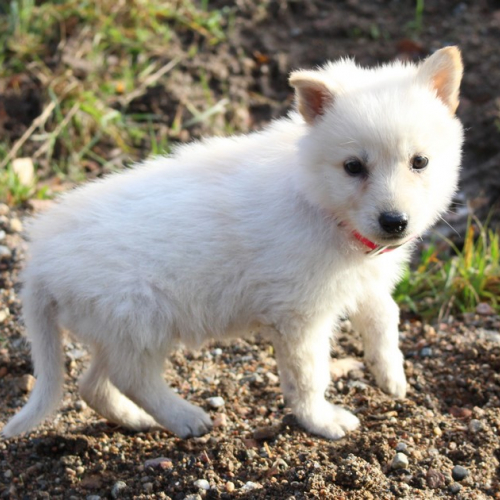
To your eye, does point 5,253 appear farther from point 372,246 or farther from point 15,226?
point 372,246

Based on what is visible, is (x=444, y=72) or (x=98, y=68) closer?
(x=444, y=72)

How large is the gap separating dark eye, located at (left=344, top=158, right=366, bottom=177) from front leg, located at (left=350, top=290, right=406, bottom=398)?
0.80m

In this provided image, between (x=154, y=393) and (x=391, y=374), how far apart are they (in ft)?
4.26

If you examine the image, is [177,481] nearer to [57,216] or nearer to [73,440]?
[73,440]

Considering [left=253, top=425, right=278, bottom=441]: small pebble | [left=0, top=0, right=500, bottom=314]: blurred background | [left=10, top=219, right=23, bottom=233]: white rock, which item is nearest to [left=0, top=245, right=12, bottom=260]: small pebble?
[left=10, top=219, right=23, bottom=233]: white rock

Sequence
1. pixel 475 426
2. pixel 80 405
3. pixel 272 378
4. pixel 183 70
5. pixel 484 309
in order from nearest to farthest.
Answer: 1. pixel 475 426
2. pixel 80 405
3. pixel 272 378
4. pixel 484 309
5. pixel 183 70

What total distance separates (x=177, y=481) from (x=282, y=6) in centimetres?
544

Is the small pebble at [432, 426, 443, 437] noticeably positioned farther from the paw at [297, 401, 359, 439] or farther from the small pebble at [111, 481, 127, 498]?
the small pebble at [111, 481, 127, 498]

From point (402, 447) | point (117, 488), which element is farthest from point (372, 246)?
point (117, 488)

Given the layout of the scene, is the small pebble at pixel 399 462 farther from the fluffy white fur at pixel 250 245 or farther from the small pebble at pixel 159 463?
the small pebble at pixel 159 463

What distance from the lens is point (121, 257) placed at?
3879 mm

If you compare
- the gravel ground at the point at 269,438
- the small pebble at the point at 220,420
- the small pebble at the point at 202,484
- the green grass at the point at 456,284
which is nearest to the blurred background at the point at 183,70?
the green grass at the point at 456,284

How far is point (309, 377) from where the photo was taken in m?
4.05

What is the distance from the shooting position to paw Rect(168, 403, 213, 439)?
407 cm
